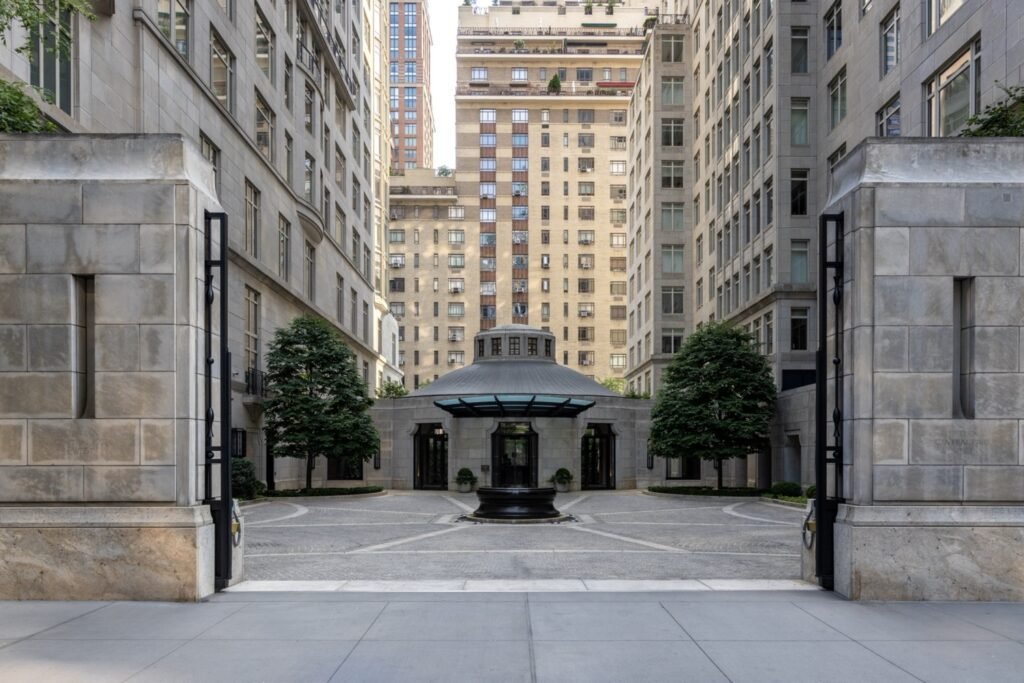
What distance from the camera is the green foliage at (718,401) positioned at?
36.5 m

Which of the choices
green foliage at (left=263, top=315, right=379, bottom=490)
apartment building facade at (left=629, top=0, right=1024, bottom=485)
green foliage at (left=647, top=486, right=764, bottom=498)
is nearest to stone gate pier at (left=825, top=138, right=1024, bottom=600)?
apartment building facade at (left=629, top=0, right=1024, bottom=485)

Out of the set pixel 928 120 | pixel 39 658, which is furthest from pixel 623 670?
pixel 928 120

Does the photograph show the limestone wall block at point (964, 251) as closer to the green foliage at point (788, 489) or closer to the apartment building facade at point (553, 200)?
the green foliage at point (788, 489)

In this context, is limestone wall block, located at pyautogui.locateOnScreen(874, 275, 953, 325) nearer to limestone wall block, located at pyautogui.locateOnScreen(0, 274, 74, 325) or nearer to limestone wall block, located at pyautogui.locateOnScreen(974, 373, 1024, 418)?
limestone wall block, located at pyautogui.locateOnScreen(974, 373, 1024, 418)

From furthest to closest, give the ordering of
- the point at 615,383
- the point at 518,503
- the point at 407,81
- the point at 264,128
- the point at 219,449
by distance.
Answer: the point at 407,81 < the point at 615,383 < the point at 264,128 < the point at 518,503 < the point at 219,449

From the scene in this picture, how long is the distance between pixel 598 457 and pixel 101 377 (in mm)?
35078

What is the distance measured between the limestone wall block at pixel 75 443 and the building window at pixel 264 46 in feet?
105

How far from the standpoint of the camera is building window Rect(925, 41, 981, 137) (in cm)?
2538

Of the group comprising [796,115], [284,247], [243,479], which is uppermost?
[796,115]

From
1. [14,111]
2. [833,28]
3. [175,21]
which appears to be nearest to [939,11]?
[833,28]

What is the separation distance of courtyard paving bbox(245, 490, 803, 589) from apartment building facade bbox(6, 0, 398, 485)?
8.22 m

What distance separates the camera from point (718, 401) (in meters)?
36.5

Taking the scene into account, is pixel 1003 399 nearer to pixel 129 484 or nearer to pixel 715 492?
pixel 129 484

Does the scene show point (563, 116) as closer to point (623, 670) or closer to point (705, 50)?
point (705, 50)
